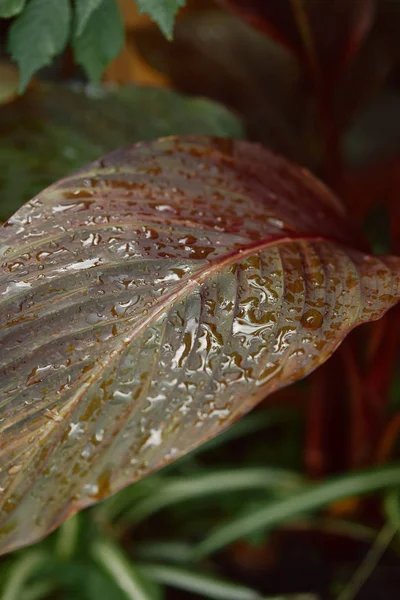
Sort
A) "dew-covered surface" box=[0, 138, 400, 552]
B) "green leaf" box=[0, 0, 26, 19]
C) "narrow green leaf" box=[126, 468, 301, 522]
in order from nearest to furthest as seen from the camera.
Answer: "dew-covered surface" box=[0, 138, 400, 552] < "green leaf" box=[0, 0, 26, 19] < "narrow green leaf" box=[126, 468, 301, 522]

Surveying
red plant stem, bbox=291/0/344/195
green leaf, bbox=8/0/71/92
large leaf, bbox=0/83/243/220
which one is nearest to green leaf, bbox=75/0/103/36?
Answer: green leaf, bbox=8/0/71/92

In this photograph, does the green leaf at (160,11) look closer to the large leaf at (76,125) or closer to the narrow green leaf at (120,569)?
the large leaf at (76,125)

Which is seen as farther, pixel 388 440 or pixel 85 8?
pixel 388 440

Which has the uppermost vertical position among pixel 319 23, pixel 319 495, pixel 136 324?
pixel 319 23

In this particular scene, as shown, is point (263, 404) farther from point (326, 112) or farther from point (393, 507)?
point (326, 112)

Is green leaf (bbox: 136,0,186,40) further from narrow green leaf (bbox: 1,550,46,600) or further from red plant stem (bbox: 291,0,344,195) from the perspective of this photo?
narrow green leaf (bbox: 1,550,46,600)

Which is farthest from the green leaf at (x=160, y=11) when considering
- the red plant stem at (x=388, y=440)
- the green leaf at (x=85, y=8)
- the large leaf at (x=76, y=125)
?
the red plant stem at (x=388, y=440)

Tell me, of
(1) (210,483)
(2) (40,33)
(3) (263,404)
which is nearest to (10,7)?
→ (2) (40,33)
